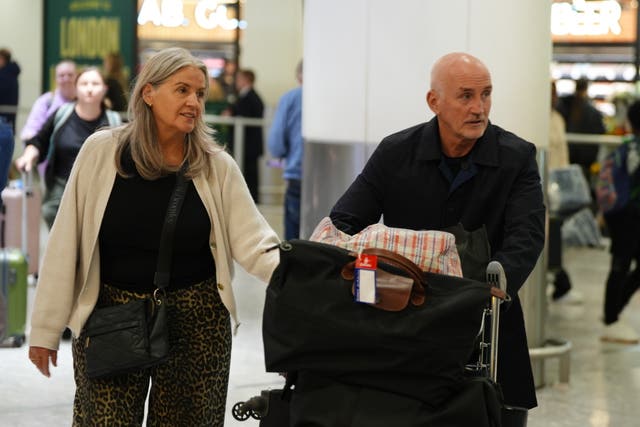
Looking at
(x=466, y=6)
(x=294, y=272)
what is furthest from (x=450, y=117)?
(x=466, y=6)

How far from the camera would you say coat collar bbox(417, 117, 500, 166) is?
12.9 feet

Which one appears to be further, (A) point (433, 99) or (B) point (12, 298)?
(B) point (12, 298)

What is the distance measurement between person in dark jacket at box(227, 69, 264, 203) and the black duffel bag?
1459 centimetres

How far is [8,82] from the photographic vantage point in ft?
59.7

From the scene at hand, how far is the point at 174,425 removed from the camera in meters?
4.17

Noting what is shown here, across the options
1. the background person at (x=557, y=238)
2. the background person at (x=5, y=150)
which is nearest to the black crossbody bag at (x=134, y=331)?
the background person at (x=5, y=150)

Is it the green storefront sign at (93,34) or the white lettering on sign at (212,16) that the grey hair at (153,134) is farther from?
the green storefront sign at (93,34)

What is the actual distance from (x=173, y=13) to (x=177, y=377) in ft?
56.4

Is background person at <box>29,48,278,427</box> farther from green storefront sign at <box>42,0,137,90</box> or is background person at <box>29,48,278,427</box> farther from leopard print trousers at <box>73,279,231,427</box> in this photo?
green storefront sign at <box>42,0,137,90</box>

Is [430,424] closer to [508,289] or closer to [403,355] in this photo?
[403,355]

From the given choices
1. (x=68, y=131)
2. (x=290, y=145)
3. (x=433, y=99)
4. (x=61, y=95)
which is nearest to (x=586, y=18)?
(x=290, y=145)

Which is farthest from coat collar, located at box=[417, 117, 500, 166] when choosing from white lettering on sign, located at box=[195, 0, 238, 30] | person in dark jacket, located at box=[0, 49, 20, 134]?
white lettering on sign, located at box=[195, 0, 238, 30]

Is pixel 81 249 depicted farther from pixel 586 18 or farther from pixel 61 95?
pixel 586 18

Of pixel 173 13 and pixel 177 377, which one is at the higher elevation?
pixel 173 13
